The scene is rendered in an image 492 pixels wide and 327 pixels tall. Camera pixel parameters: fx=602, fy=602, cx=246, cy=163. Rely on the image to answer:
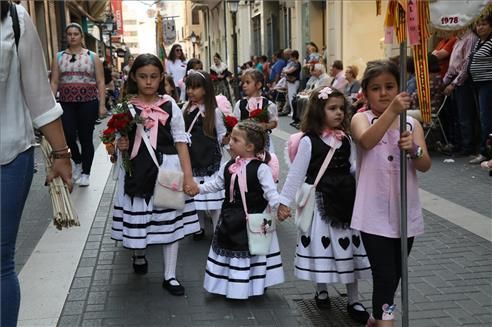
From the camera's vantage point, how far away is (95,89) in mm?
7988

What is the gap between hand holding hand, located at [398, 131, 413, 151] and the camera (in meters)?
3.03

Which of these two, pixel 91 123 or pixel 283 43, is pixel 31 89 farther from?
pixel 283 43

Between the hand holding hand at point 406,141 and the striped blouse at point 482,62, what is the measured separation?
268 inches

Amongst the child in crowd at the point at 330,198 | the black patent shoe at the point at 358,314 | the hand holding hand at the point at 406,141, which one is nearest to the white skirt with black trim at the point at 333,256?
the child in crowd at the point at 330,198

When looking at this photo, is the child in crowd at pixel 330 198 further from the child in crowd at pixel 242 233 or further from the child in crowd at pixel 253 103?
the child in crowd at pixel 253 103

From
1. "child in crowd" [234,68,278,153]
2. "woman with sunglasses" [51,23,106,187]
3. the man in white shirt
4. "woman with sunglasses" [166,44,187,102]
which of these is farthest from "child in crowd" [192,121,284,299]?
the man in white shirt

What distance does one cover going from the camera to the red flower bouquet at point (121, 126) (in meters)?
4.42

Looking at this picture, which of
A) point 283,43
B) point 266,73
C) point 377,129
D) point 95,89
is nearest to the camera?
point 377,129

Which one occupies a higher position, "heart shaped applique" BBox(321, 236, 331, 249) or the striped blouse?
the striped blouse

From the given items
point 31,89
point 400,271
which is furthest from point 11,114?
point 400,271

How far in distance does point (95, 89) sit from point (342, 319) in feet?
16.8

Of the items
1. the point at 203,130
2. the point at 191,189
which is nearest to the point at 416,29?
the point at 191,189

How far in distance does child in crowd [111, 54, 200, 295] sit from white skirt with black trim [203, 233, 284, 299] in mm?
309

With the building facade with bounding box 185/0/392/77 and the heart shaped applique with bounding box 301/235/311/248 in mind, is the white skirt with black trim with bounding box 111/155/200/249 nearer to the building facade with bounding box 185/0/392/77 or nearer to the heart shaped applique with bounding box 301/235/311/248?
the heart shaped applique with bounding box 301/235/311/248
